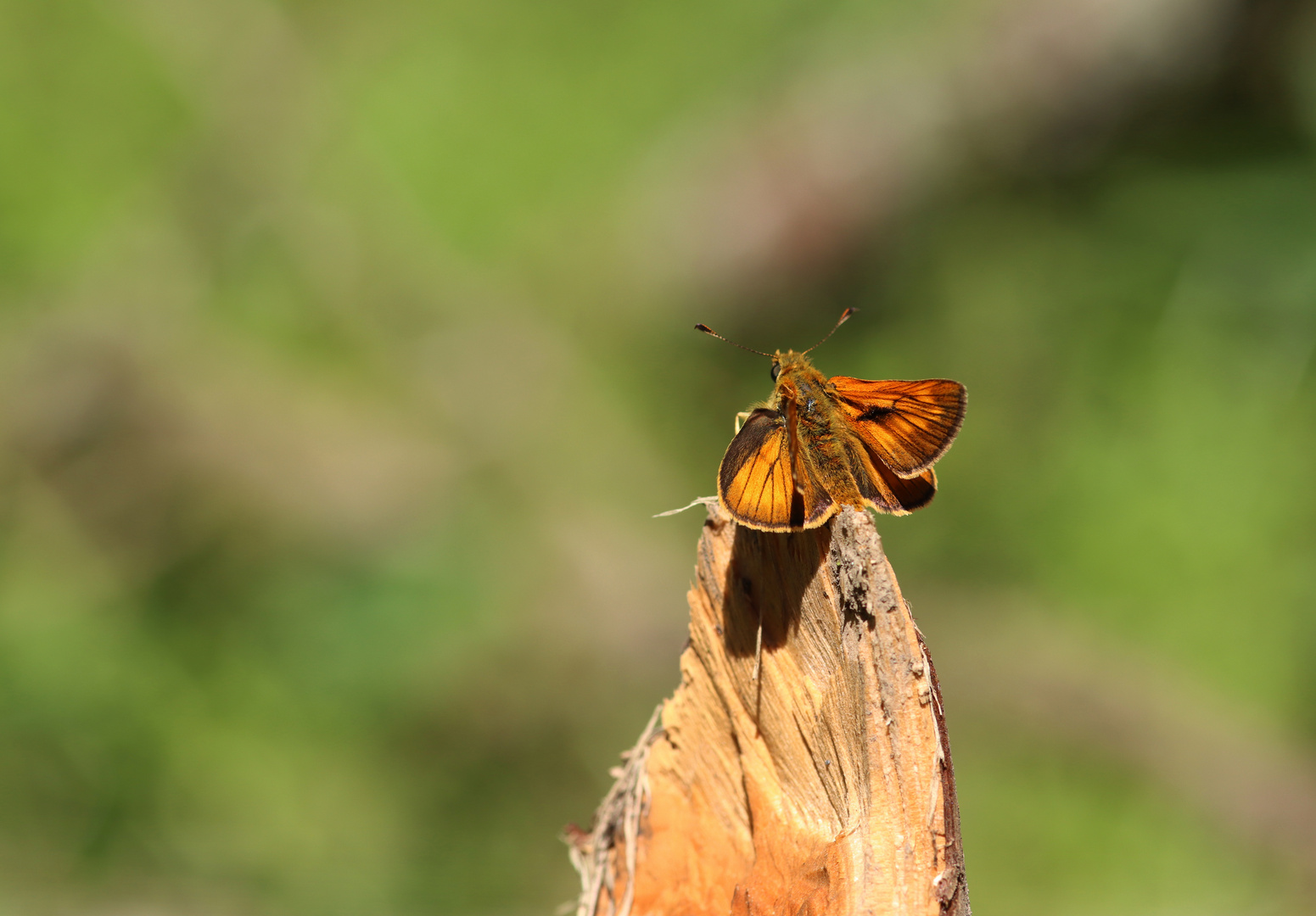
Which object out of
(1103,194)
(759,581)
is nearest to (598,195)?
(1103,194)

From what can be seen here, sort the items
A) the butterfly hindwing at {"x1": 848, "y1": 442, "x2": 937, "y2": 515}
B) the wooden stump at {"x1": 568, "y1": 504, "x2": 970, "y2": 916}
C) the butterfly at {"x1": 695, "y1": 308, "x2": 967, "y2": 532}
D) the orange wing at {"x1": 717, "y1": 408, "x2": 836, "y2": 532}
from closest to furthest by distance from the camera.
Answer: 1. the wooden stump at {"x1": 568, "y1": 504, "x2": 970, "y2": 916}
2. the orange wing at {"x1": 717, "y1": 408, "x2": 836, "y2": 532}
3. the butterfly at {"x1": 695, "y1": 308, "x2": 967, "y2": 532}
4. the butterfly hindwing at {"x1": 848, "y1": 442, "x2": 937, "y2": 515}

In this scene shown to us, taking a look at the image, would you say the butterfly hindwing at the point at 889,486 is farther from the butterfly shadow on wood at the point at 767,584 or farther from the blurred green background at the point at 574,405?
the blurred green background at the point at 574,405

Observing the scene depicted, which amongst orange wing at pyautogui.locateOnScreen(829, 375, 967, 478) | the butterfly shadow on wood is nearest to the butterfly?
orange wing at pyautogui.locateOnScreen(829, 375, 967, 478)

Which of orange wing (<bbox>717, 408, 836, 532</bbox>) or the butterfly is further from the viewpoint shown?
the butterfly

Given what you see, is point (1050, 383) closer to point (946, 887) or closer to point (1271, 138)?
point (1271, 138)

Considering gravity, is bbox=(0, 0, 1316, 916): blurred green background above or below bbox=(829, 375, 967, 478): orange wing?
above

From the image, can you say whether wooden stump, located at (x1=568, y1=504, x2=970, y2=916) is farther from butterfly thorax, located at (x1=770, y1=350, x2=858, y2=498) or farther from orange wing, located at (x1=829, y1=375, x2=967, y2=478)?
orange wing, located at (x1=829, y1=375, x2=967, y2=478)
